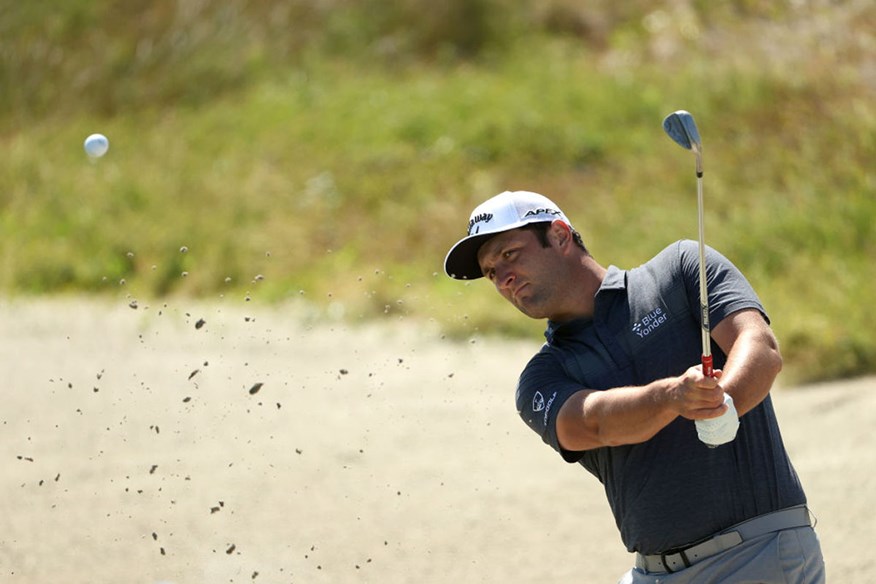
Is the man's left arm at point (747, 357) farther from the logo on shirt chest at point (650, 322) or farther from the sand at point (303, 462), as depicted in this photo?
the sand at point (303, 462)

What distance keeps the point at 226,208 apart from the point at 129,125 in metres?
3.22

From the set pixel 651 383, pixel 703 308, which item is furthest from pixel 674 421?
pixel 703 308

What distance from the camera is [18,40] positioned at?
55.1ft

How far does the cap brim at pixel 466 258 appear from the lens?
10.2 ft

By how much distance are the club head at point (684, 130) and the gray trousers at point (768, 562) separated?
80 centimetres

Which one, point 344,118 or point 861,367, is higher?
point 344,118

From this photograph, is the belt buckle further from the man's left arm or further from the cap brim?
the cap brim

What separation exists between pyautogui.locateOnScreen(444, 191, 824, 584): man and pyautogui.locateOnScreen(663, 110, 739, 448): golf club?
0.35 feet

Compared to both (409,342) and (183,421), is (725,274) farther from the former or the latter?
(409,342)

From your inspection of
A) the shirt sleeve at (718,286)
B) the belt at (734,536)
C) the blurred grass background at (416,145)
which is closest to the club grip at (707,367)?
the shirt sleeve at (718,286)

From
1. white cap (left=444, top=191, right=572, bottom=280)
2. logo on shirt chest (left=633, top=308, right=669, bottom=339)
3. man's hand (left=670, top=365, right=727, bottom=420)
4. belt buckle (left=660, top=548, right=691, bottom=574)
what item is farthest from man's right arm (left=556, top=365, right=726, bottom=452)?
white cap (left=444, top=191, right=572, bottom=280)

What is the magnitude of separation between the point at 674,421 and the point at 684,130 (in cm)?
59

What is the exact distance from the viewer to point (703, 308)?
2756 millimetres

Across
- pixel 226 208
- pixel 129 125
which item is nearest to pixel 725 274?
pixel 226 208
